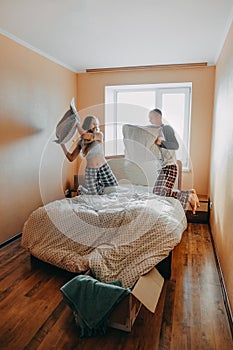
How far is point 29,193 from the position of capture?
321 cm

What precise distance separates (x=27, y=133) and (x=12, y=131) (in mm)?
273

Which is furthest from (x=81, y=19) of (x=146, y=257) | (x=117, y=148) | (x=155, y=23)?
(x=146, y=257)

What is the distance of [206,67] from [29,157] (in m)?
2.74

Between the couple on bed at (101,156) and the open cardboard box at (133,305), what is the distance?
131 cm

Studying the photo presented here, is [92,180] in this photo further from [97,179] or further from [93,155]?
[93,155]

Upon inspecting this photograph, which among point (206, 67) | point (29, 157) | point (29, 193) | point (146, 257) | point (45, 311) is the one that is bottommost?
point (45, 311)

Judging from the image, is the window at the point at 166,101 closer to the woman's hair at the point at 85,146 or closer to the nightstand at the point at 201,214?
the nightstand at the point at 201,214

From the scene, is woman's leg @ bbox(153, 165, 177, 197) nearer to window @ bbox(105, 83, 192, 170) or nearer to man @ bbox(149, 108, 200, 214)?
man @ bbox(149, 108, 200, 214)

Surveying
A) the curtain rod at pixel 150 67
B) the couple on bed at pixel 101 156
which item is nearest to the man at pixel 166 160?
the couple on bed at pixel 101 156

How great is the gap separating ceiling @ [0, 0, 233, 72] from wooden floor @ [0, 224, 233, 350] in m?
2.21

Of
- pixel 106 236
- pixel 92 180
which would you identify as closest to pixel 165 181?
pixel 92 180

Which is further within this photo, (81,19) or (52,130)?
(52,130)

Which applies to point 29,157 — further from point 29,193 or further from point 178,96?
point 178,96

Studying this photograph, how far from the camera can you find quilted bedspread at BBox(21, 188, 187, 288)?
191cm
